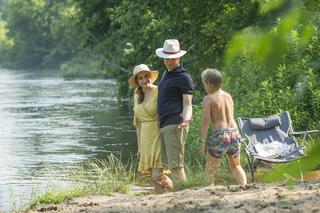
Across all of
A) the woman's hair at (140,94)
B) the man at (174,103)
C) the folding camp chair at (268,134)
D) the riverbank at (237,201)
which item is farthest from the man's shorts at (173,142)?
the folding camp chair at (268,134)

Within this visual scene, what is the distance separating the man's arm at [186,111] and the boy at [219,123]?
0.60 ft

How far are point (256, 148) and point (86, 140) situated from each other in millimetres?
11758

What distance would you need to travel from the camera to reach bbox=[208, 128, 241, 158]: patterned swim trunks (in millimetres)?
7020

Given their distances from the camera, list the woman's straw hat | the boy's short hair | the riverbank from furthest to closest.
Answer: the woman's straw hat → the boy's short hair → the riverbank

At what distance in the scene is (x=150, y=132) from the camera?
7203 millimetres

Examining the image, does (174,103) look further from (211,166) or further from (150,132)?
(211,166)

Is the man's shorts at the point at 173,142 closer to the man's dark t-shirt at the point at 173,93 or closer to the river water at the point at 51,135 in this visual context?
the man's dark t-shirt at the point at 173,93

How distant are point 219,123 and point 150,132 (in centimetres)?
66

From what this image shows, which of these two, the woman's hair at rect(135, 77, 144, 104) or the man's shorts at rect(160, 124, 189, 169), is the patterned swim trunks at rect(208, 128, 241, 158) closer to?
the man's shorts at rect(160, 124, 189, 169)

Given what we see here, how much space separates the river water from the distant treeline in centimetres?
205

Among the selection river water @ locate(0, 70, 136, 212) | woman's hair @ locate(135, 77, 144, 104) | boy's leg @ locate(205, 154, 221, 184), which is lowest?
river water @ locate(0, 70, 136, 212)

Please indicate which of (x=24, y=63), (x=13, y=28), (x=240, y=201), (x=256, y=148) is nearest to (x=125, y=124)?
(x=256, y=148)

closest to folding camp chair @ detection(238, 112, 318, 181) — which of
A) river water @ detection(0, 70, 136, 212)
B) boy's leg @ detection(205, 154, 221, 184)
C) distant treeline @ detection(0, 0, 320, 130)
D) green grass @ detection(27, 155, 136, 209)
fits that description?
distant treeline @ detection(0, 0, 320, 130)

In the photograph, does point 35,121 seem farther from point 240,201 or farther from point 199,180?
point 240,201
